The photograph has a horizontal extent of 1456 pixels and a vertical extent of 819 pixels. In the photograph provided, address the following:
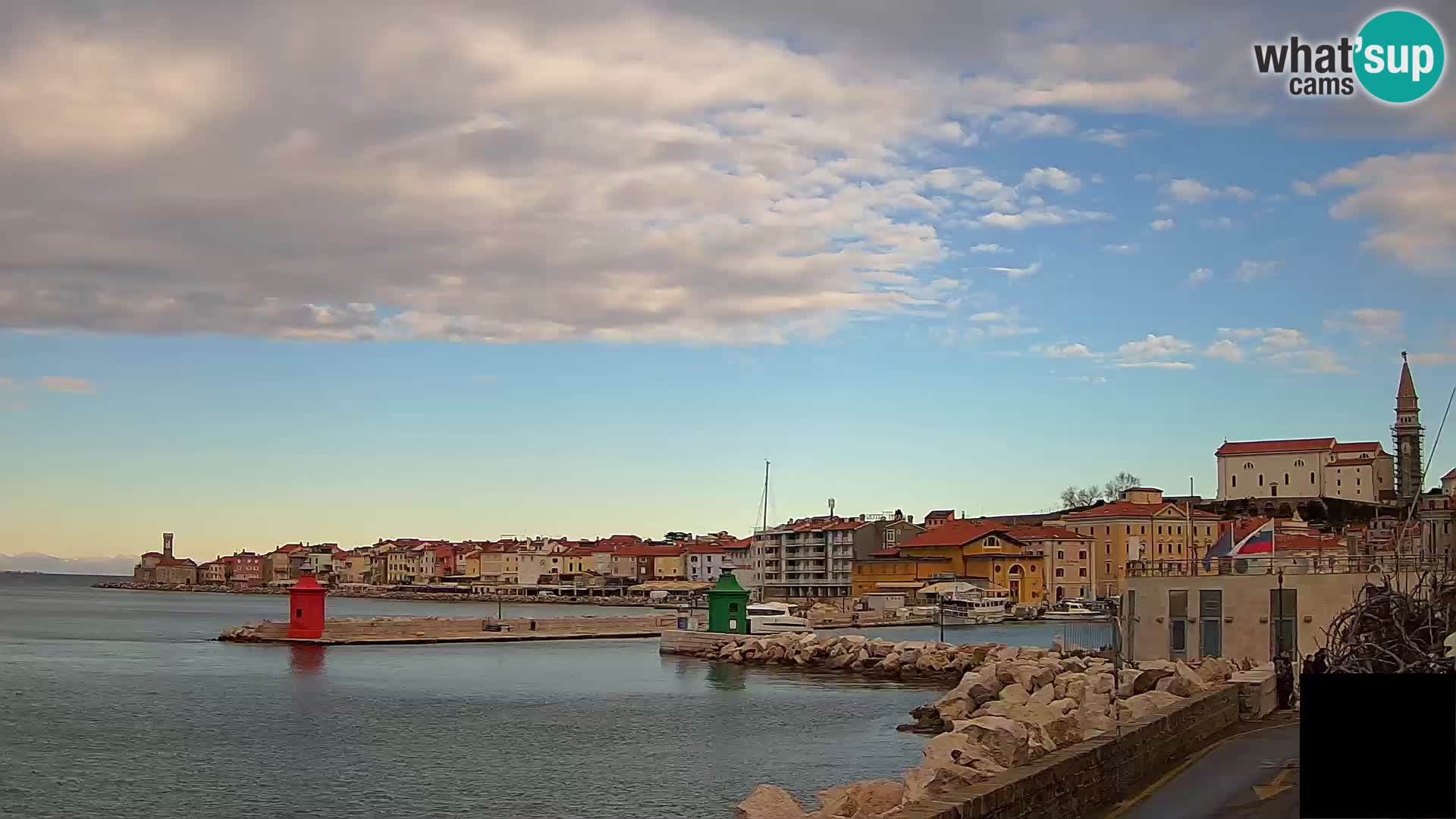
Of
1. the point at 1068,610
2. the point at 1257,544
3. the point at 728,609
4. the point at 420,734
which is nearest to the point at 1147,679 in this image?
Result: the point at 1257,544

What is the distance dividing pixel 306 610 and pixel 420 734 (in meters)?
33.1

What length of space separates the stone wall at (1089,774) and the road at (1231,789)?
0.26 m

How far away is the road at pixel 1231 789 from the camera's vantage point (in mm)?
12992

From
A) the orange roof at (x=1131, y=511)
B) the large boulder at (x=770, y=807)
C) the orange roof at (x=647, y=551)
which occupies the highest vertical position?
the orange roof at (x=1131, y=511)

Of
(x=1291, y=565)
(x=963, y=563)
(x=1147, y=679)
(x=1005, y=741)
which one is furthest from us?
(x=963, y=563)

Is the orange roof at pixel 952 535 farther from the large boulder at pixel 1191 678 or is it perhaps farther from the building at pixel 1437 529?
the large boulder at pixel 1191 678

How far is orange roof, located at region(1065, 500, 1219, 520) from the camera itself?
110m

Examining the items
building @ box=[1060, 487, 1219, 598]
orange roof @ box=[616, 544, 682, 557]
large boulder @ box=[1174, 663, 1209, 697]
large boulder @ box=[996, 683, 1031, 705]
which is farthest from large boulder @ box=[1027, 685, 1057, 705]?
orange roof @ box=[616, 544, 682, 557]

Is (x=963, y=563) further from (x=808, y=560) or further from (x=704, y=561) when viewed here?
(x=704, y=561)

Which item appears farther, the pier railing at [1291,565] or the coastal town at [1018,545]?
the coastal town at [1018,545]

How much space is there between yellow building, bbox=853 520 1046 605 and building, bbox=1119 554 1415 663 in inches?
3051

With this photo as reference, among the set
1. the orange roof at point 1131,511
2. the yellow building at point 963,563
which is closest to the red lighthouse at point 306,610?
the yellow building at point 963,563

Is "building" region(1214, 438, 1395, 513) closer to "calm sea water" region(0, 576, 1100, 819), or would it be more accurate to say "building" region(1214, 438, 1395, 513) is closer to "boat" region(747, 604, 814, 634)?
"boat" region(747, 604, 814, 634)

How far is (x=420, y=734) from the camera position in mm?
31891
